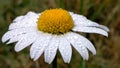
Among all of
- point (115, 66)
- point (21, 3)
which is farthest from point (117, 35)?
point (21, 3)

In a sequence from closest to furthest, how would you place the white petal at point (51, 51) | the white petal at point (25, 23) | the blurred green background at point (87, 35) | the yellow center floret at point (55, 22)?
1. the white petal at point (51, 51)
2. the yellow center floret at point (55, 22)
3. the white petal at point (25, 23)
4. the blurred green background at point (87, 35)

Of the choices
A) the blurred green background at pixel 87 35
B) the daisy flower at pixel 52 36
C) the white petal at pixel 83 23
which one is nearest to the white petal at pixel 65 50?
the daisy flower at pixel 52 36

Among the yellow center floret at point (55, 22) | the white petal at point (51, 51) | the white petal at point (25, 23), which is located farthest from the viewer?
the white petal at point (25, 23)

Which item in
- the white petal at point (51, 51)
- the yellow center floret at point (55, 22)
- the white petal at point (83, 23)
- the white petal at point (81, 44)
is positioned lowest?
the white petal at point (51, 51)

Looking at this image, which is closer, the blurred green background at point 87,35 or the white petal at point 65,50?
the white petal at point 65,50

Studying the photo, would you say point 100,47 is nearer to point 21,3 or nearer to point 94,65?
point 94,65

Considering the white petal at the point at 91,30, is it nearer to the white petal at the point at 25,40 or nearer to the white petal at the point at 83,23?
the white petal at the point at 83,23
